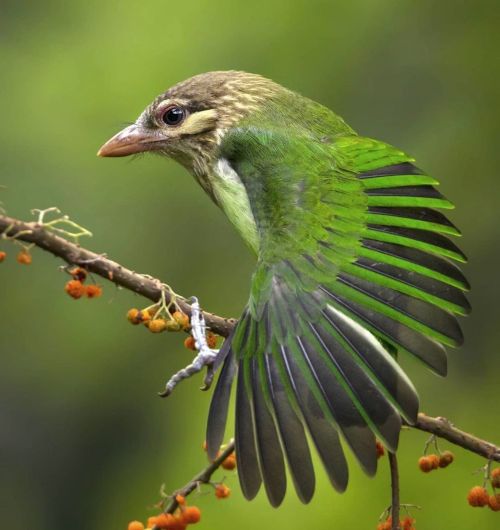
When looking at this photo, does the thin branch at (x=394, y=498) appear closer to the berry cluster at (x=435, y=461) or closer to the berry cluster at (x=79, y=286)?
the berry cluster at (x=435, y=461)

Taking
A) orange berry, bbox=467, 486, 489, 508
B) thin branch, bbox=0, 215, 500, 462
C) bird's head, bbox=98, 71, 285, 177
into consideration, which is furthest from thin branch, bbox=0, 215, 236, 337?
bird's head, bbox=98, 71, 285, 177

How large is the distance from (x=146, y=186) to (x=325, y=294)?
14.0 ft

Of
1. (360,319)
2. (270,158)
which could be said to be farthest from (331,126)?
(360,319)

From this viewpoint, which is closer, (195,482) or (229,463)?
(195,482)

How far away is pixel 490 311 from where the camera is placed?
7574mm

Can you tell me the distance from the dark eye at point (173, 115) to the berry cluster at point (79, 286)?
183cm

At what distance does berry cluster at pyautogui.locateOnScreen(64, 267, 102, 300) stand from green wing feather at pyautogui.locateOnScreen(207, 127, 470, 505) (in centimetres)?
49

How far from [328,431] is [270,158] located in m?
1.20

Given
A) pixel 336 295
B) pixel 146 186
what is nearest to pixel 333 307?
pixel 336 295

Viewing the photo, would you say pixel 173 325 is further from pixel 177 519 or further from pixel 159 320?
pixel 177 519

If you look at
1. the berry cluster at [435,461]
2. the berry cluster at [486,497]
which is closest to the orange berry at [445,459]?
the berry cluster at [435,461]

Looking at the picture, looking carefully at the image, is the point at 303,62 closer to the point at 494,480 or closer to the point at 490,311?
the point at 490,311

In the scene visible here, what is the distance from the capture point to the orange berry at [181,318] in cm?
329

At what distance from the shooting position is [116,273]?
3.18 m
